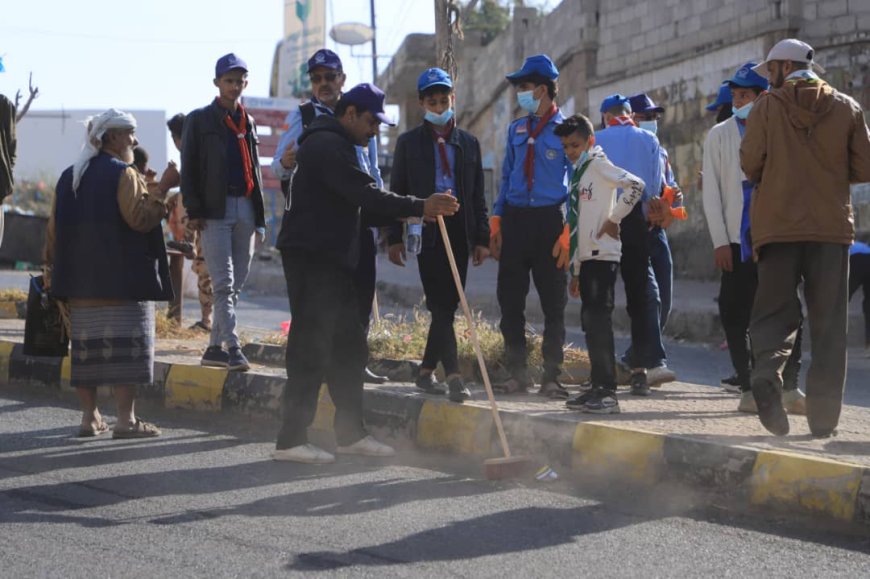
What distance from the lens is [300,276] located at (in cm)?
608

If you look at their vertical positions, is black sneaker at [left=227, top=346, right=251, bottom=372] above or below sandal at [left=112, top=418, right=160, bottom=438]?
above

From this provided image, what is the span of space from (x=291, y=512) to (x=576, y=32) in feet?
52.0

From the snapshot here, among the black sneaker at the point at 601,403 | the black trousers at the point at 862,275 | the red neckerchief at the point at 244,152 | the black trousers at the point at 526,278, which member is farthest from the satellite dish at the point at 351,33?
the black sneaker at the point at 601,403

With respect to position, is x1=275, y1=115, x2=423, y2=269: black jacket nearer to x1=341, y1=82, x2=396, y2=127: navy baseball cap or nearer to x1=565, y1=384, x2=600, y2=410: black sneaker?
x1=341, y1=82, x2=396, y2=127: navy baseball cap

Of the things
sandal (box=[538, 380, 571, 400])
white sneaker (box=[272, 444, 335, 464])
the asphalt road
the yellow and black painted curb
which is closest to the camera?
the asphalt road

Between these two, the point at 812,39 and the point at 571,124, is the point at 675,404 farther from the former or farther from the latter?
the point at 812,39

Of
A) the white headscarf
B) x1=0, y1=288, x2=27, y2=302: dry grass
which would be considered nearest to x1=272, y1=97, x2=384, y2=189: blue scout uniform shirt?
the white headscarf

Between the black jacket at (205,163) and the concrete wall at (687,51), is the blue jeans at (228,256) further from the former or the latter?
the concrete wall at (687,51)

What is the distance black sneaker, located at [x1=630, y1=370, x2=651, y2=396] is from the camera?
7.19 m

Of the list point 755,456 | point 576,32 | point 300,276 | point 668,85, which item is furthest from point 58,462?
point 576,32

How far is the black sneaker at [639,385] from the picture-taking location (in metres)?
7.19

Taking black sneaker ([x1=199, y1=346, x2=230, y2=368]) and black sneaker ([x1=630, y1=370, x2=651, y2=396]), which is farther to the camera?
black sneaker ([x1=199, y1=346, x2=230, y2=368])

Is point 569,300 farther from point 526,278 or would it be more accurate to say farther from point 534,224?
point 534,224

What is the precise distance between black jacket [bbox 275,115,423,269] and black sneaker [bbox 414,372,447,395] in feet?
3.63
